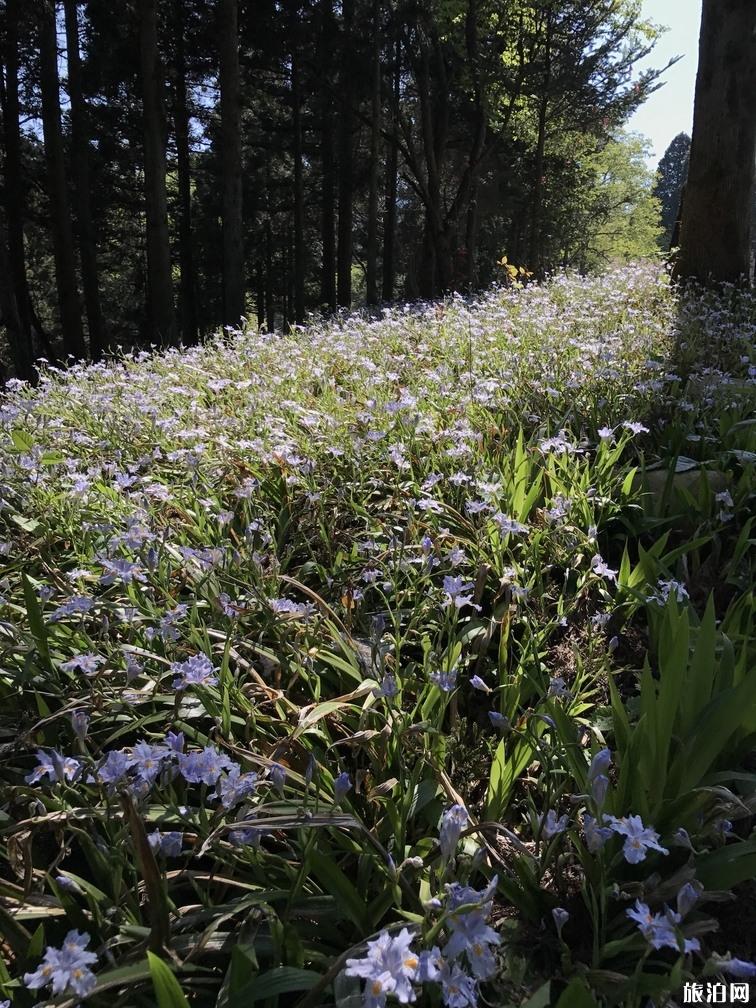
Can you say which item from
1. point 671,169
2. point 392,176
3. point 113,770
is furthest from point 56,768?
point 671,169

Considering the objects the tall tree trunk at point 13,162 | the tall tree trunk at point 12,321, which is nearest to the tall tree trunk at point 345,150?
the tall tree trunk at point 13,162

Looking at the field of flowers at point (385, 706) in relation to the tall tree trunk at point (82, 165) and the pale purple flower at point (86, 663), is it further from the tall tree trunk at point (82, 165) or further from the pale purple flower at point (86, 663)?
the tall tree trunk at point (82, 165)

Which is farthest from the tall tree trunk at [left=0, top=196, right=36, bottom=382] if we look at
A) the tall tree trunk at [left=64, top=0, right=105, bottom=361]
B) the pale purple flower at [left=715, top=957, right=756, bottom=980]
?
the pale purple flower at [left=715, top=957, right=756, bottom=980]

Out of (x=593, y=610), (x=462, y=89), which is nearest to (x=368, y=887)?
(x=593, y=610)

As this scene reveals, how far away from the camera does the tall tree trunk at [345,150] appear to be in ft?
48.3

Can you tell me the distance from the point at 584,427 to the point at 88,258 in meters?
14.0

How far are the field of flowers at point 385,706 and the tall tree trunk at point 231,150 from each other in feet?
19.9

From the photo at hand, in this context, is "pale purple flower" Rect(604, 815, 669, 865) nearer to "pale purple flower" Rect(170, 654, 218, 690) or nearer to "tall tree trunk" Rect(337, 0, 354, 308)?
"pale purple flower" Rect(170, 654, 218, 690)

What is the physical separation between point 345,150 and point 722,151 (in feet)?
38.8

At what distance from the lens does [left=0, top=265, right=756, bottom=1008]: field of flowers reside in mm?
1063

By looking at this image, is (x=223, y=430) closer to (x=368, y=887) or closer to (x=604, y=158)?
(x=368, y=887)

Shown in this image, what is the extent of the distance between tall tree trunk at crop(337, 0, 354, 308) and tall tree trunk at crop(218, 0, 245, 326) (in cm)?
628

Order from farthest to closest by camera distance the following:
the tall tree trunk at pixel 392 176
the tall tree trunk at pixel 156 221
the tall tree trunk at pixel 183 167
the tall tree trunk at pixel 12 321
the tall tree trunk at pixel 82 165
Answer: the tall tree trunk at pixel 392 176 → the tall tree trunk at pixel 183 167 → the tall tree trunk at pixel 82 165 → the tall tree trunk at pixel 156 221 → the tall tree trunk at pixel 12 321

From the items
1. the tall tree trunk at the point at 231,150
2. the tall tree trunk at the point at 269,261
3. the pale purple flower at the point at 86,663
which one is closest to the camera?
the pale purple flower at the point at 86,663
